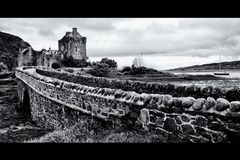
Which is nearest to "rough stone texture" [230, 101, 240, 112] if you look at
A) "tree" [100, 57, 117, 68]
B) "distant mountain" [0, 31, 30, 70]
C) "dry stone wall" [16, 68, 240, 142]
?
"dry stone wall" [16, 68, 240, 142]

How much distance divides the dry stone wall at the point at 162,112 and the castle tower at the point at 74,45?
5790cm

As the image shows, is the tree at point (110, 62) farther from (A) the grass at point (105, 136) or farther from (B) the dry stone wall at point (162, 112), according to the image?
(A) the grass at point (105, 136)

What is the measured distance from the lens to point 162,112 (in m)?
4.82

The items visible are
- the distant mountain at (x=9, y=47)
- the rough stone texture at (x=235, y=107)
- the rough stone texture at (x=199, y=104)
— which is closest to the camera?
the rough stone texture at (x=235, y=107)

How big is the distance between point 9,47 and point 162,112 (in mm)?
118796

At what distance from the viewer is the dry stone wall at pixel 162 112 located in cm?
376

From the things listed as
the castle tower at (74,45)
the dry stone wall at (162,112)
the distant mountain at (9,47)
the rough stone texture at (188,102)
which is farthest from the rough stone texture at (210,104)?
the distant mountain at (9,47)

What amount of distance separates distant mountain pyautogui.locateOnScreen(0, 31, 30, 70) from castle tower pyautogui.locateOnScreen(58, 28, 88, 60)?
3891cm

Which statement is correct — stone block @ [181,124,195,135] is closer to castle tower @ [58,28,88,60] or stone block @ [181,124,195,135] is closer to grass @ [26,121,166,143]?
grass @ [26,121,166,143]

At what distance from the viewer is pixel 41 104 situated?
12.6 metres

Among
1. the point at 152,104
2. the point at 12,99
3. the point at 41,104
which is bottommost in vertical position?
the point at 12,99
